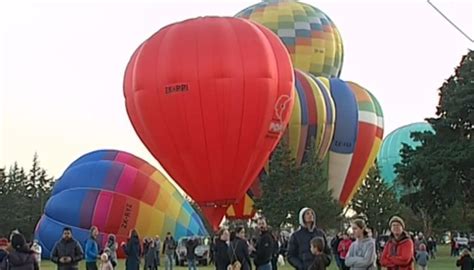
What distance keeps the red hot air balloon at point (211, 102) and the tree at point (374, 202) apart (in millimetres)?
17201

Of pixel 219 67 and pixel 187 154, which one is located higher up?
pixel 219 67

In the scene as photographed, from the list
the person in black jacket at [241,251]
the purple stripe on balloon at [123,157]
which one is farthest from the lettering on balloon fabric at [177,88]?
the person in black jacket at [241,251]

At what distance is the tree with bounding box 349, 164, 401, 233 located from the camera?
49.2m

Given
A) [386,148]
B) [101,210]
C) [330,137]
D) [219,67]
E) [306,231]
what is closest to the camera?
[306,231]

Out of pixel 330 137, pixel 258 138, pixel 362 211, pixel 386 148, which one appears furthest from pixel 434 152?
pixel 386 148

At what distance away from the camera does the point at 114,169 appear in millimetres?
37062

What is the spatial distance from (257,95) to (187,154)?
3005 mm

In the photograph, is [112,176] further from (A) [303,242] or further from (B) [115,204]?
Answer: (A) [303,242]

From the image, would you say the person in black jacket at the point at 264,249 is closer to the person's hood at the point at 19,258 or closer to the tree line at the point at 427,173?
the person's hood at the point at 19,258

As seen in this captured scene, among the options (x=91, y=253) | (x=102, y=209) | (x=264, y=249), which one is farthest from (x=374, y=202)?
(x=264, y=249)

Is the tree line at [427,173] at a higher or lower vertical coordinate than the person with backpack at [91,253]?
higher

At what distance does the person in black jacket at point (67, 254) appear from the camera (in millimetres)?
13570

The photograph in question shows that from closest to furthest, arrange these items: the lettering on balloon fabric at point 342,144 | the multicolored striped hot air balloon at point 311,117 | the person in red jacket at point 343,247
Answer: the person in red jacket at point 343,247, the multicolored striped hot air balloon at point 311,117, the lettering on balloon fabric at point 342,144

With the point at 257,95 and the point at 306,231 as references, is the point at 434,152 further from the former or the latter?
the point at 306,231
